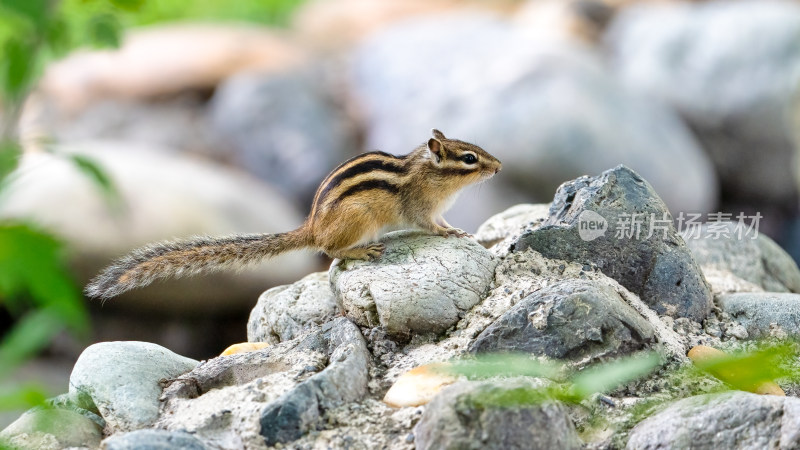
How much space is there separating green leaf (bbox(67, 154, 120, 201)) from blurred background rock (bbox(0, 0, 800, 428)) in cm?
592

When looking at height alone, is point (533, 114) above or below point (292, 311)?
above

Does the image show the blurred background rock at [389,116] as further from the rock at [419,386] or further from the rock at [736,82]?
the rock at [419,386]

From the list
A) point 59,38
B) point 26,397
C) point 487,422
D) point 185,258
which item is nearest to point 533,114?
point 185,258

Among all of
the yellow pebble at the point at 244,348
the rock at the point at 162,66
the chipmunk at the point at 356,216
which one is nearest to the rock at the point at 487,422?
the yellow pebble at the point at 244,348

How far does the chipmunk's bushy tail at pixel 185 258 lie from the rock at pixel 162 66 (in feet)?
21.2

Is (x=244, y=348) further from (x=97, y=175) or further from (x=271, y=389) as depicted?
(x=97, y=175)

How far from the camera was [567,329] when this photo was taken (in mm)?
2316

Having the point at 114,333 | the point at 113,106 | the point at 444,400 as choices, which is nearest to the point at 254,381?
the point at 444,400

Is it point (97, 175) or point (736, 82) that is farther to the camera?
point (736, 82)

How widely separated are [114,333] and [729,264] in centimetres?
486

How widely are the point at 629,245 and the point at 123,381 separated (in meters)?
1.50

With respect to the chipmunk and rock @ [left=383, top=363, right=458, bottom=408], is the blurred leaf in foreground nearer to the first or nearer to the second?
rock @ [left=383, top=363, right=458, bottom=408]

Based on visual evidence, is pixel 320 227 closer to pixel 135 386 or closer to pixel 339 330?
pixel 339 330

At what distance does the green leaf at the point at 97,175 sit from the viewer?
0.96 meters
